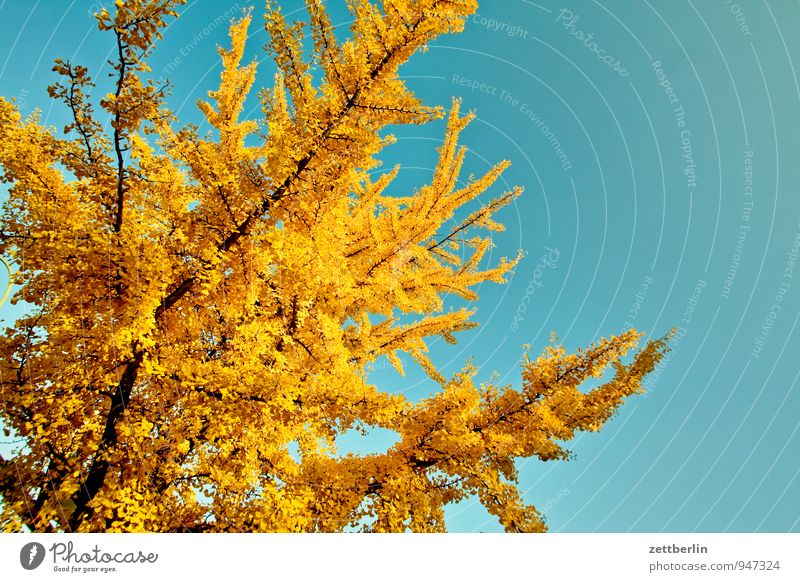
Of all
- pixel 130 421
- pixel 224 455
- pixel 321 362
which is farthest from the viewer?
pixel 321 362

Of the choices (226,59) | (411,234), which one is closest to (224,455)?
(411,234)

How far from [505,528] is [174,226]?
6.05 meters

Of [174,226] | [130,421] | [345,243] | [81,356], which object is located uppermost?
[345,243]

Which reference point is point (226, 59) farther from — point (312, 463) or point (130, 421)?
point (312, 463)

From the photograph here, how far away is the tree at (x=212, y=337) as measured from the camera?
416cm

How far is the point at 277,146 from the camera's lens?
4.60 metres
